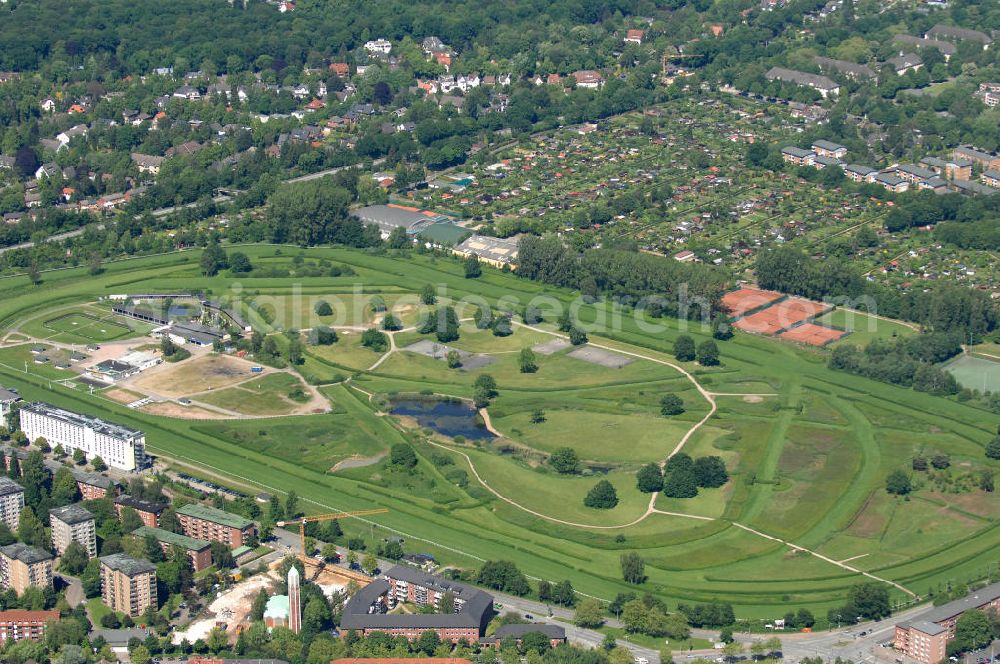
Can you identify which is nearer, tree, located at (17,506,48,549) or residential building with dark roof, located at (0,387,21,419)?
tree, located at (17,506,48,549)

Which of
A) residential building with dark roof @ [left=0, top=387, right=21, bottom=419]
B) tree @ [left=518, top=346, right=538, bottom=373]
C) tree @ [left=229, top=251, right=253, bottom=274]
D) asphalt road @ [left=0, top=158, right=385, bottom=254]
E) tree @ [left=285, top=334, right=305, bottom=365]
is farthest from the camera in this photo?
asphalt road @ [left=0, top=158, right=385, bottom=254]

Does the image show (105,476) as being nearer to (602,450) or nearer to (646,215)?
(602,450)

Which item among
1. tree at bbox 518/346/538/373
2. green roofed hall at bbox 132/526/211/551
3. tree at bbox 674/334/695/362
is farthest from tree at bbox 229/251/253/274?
green roofed hall at bbox 132/526/211/551

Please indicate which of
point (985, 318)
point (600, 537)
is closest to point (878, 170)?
point (985, 318)

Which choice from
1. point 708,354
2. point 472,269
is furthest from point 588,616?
point 472,269

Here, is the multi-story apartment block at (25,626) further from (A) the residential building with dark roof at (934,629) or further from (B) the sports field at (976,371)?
(B) the sports field at (976,371)

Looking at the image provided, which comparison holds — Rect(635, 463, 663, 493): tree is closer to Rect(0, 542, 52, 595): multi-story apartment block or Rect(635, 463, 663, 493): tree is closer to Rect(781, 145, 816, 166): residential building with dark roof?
Rect(0, 542, 52, 595): multi-story apartment block
